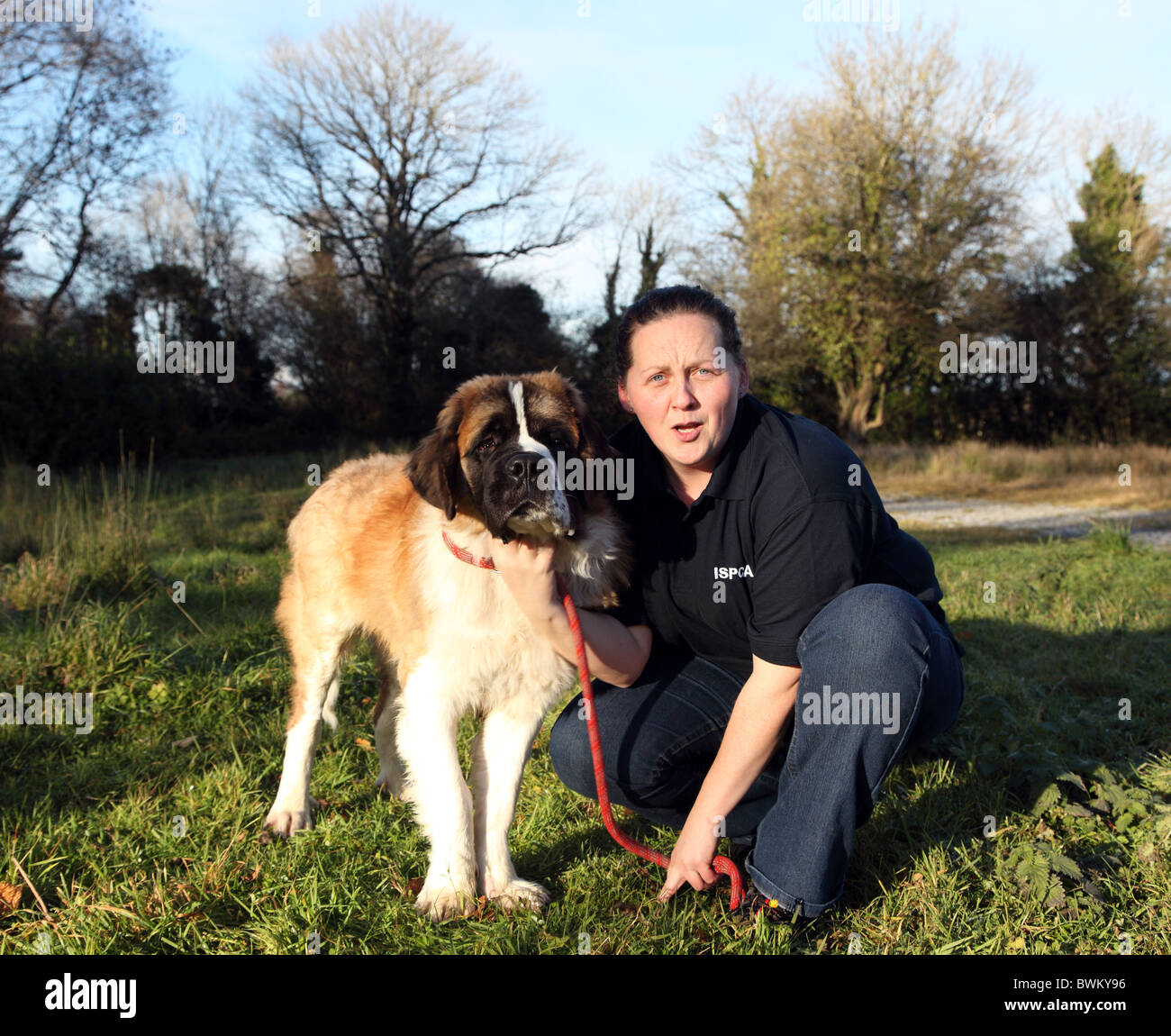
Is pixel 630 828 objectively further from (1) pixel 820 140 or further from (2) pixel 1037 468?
(1) pixel 820 140

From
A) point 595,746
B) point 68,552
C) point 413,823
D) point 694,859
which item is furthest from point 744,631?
point 68,552

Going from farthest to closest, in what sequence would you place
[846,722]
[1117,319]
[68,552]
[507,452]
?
[1117,319] → [68,552] → [507,452] → [846,722]

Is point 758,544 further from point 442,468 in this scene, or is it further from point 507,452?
point 442,468

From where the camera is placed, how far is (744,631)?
A: 2.99m

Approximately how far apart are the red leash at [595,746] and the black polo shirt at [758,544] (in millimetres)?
384

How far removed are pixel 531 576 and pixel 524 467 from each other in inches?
13.3

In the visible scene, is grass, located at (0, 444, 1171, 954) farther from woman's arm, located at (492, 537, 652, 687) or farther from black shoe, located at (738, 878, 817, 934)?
woman's arm, located at (492, 537, 652, 687)

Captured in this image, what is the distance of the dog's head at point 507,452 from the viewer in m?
2.67

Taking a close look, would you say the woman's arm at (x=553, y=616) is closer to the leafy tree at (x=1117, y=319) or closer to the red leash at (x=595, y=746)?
the red leash at (x=595, y=746)

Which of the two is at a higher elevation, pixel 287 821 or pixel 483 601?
pixel 483 601

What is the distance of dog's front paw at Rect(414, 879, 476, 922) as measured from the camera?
2637 millimetres

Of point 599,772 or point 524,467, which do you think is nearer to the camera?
point 524,467

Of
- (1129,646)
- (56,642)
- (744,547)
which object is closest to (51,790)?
(56,642)

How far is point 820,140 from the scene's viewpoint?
20.0 metres
